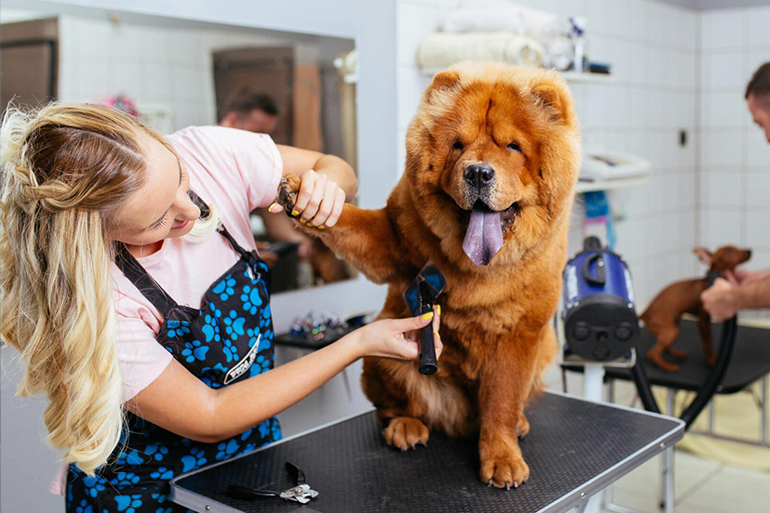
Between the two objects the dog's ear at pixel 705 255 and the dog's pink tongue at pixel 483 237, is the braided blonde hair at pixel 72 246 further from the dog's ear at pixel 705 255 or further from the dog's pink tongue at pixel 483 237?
the dog's ear at pixel 705 255

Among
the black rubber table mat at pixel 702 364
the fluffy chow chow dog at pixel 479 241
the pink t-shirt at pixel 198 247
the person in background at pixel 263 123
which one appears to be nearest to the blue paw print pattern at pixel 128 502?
the pink t-shirt at pixel 198 247

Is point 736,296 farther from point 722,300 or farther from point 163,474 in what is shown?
point 163,474

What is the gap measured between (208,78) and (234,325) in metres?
1.07

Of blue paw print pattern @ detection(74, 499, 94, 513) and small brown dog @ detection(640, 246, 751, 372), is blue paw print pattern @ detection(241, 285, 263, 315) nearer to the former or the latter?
blue paw print pattern @ detection(74, 499, 94, 513)

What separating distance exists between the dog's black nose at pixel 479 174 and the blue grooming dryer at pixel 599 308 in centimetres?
62

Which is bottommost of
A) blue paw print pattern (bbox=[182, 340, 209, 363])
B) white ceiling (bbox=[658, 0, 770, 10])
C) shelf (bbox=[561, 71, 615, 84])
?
blue paw print pattern (bbox=[182, 340, 209, 363])

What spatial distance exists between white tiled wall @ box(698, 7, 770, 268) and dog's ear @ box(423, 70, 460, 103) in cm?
404

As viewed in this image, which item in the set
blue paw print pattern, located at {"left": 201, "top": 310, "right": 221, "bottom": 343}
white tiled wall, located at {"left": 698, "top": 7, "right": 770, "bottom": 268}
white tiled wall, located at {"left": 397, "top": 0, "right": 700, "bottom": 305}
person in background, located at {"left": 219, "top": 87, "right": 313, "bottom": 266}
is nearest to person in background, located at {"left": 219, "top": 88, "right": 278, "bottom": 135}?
person in background, located at {"left": 219, "top": 87, "right": 313, "bottom": 266}

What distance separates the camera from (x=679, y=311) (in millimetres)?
2795

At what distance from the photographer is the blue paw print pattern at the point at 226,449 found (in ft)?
4.72

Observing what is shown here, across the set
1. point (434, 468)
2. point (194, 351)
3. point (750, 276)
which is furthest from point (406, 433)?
point (750, 276)

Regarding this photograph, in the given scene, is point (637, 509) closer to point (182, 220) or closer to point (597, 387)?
point (597, 387)

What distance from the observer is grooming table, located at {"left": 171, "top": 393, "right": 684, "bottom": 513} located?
1252mm

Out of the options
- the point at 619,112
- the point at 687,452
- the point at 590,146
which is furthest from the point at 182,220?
the point at 619,112
